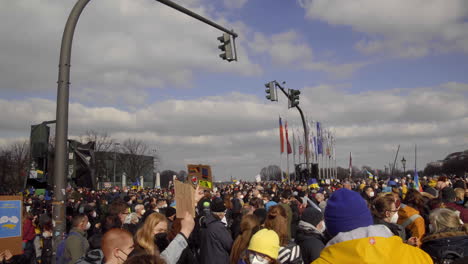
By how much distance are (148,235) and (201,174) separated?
484cm

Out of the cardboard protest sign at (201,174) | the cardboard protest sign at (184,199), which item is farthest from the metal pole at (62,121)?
the cardboard protest sign at (184,199)

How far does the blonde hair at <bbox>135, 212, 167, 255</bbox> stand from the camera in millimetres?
4500

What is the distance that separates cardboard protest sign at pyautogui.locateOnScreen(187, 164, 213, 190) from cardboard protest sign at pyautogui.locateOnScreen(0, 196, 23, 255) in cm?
347

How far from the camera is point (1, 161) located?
57875 millimetres

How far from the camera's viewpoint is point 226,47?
10977 mm

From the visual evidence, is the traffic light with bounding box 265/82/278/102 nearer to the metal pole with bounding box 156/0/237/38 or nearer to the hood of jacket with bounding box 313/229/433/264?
the metal pole with bounding box 156/0/237/38

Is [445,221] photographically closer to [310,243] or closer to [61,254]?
[310,243]

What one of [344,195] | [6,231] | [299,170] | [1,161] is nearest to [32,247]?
[6,231]

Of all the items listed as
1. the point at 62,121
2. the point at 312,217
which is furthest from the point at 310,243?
the point at 62,121

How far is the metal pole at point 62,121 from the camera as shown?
22.2ft

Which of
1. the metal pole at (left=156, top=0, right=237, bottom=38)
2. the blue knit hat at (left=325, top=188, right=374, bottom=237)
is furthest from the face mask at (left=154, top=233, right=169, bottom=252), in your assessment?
the metal pole at (left=156, top=0, right=237, bottom=38)

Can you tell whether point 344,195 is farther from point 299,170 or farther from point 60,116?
point 299,170

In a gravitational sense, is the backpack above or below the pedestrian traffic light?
below

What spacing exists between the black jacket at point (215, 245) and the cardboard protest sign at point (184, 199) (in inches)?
46.1
